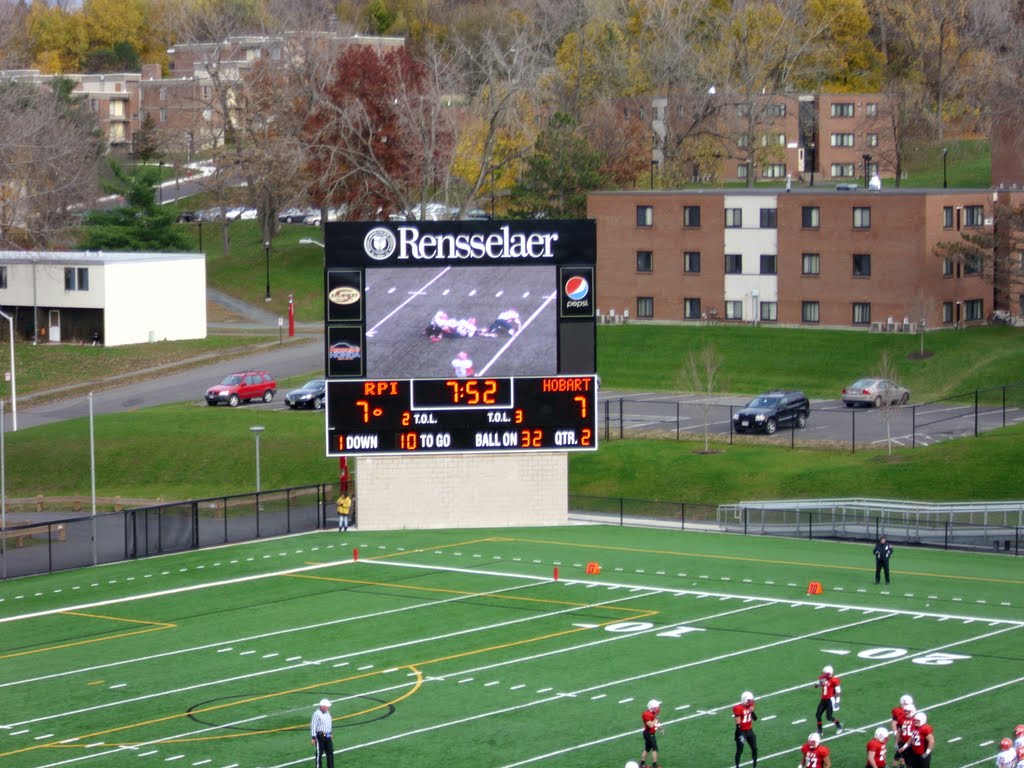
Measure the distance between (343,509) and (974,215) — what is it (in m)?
44.5

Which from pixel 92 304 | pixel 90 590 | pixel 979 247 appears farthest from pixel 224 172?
pixel 90 590

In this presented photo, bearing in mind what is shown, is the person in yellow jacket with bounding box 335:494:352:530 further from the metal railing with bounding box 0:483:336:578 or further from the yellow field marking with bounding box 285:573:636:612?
the yellow field marking with bounding box 285:573:636:612

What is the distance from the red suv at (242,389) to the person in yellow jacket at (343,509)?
76.8 ft

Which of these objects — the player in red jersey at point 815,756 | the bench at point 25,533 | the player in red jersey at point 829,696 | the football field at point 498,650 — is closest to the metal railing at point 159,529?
the bench at point 25,533

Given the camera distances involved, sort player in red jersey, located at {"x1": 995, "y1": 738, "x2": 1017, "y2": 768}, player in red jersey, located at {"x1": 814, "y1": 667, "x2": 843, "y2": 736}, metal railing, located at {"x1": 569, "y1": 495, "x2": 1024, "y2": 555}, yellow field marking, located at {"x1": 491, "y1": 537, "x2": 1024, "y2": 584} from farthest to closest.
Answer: metal railing, located at {"x1": 569, "y1": 495, "x2": 1024, "y2": 555} → yellow field marking, located at {"x1": 491, "y1": 537, "x2": 1024, "y2": 584} → player in red jersey, located at {"x1": 814, "y1": 667, "x2": 843, "y2": 736} → player in red jersey, located at {"x1": 995, "y1": 738, "x2": 1017, "y2": 768}

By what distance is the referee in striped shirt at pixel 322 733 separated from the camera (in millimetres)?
26078

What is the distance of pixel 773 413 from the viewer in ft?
209

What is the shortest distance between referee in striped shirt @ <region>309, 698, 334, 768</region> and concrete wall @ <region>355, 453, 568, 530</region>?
23.4 metres

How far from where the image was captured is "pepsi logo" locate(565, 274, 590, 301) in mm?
48531

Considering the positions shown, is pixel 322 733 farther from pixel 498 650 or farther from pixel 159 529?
pixel 159 529

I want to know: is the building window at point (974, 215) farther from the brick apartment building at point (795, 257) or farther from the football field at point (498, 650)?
the football field at point (498, 650)

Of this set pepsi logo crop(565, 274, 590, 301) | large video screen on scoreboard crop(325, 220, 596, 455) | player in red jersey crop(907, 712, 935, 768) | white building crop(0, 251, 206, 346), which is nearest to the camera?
player in red jersey crop(907, 712, 935, 768)

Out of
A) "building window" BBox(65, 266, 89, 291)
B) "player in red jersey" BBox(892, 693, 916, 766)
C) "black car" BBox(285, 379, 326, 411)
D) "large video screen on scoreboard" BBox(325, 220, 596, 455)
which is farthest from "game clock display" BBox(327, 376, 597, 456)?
"building window" BBox(65, 266, 89, 291)

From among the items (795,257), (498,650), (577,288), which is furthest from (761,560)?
(795,257)
